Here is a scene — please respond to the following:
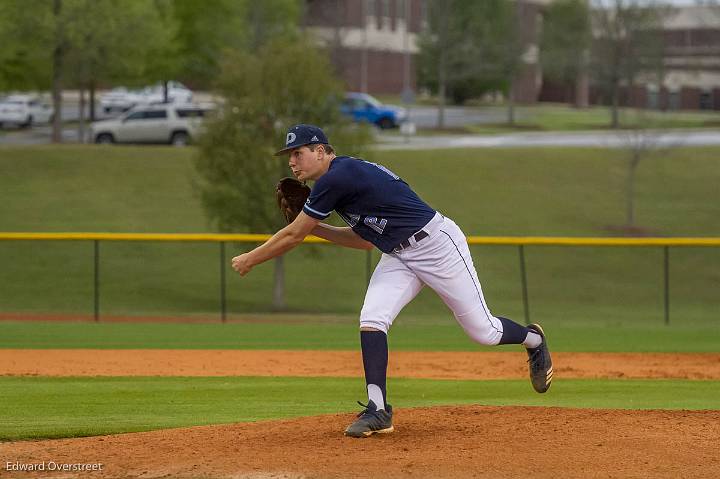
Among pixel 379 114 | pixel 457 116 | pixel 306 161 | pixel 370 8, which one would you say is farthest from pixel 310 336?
pixel 370 8

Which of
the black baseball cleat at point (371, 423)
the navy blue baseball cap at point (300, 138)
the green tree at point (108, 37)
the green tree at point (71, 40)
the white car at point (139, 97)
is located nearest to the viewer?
the navy blue baseball cap at point (300, 138)

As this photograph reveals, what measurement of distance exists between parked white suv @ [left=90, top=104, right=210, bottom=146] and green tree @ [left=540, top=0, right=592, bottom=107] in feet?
76.6

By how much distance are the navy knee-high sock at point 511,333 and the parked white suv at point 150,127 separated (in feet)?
118

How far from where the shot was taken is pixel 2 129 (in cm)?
5191

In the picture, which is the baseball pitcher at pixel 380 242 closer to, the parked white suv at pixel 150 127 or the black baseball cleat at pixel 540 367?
the black baseball cleat at pixel 540 367

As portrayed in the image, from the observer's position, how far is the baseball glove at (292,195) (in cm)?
772

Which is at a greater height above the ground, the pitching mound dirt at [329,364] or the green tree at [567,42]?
the green tree at [567,42]

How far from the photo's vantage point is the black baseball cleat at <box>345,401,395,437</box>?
7371mm

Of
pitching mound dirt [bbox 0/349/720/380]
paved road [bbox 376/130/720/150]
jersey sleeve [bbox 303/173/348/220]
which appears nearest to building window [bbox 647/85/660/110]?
paved road [bbox 376/130/720/150]

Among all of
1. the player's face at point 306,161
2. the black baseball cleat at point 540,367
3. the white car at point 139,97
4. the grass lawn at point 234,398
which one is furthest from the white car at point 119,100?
the player's face at point 306,161

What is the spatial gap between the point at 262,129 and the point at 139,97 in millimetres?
43201

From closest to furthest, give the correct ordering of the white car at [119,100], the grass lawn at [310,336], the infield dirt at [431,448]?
the infield dirt at [431,448] < the grass lawn at [310,336] < the white car at [119,100]

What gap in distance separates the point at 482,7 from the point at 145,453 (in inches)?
2218

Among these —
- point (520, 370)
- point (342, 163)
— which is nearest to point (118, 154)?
point (520, 370)
